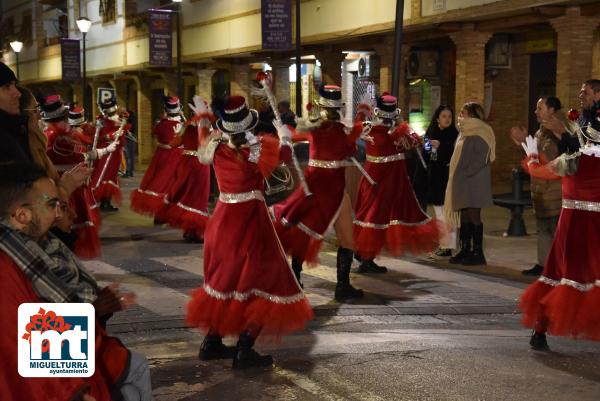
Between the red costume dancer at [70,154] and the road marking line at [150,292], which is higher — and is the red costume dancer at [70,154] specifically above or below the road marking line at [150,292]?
above

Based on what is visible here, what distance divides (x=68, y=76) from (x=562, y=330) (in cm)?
2965

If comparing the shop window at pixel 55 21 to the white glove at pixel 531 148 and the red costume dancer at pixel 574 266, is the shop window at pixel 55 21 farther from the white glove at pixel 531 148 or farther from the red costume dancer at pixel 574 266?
the red costume dancer at pixel 574 266

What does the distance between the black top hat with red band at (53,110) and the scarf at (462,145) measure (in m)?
4.45

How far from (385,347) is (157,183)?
24.0 ft

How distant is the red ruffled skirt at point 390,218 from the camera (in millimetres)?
9781

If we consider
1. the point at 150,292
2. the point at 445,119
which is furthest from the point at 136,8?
the point at 150,292

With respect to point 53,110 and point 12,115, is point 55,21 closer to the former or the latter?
point 53,110

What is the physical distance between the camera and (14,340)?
3.29 m

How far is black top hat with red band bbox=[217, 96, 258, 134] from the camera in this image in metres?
6.38

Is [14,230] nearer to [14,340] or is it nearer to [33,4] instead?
Answer: [14,340]

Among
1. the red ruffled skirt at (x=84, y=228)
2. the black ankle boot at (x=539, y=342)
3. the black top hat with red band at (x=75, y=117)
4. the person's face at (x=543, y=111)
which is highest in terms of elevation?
the person's face at (x=543, y=111)

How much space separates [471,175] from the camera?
10391 mm

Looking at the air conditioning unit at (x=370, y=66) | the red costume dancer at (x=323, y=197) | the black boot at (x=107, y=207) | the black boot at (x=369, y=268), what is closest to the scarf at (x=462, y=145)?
the black boot at (x=369, y=268)

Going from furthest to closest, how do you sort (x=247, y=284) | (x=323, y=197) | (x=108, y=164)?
(x=108, y=164), (x=323, y=197), (x=247, y=284)
